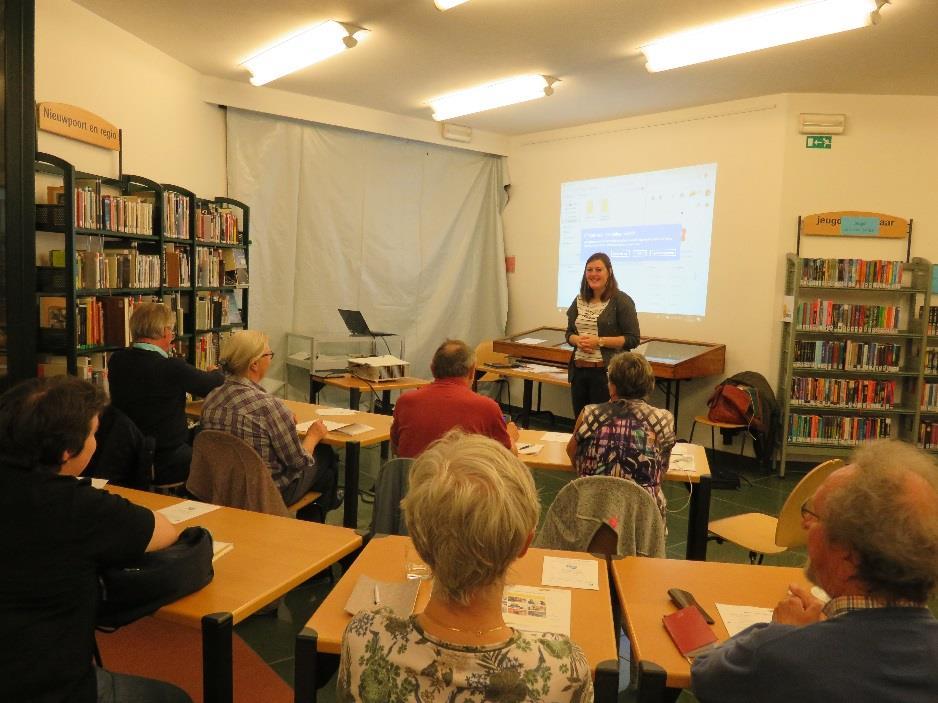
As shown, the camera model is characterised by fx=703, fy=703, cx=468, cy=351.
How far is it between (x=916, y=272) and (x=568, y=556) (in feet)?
15.8

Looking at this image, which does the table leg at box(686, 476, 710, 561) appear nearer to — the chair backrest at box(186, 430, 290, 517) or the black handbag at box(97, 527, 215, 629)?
the chair backrest at box(186, 430, 290, 517)

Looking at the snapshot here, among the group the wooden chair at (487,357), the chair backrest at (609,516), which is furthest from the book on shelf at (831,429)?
the chair backrest at (609,516)

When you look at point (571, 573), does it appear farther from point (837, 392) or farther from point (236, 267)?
point (837, 392)

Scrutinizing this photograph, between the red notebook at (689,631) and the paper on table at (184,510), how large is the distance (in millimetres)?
1489

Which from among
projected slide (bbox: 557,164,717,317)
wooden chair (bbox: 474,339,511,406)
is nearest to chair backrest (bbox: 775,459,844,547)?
projected slide (bbox: 557,164,717,317)

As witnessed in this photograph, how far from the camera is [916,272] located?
5469 millimetres

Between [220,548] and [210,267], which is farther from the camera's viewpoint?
[210,267]

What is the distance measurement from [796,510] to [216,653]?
7.30ft

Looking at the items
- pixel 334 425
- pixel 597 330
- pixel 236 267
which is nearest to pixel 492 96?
pixel 597 330

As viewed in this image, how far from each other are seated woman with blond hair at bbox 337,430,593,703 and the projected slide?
5.42 metres

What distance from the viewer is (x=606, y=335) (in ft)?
15.9

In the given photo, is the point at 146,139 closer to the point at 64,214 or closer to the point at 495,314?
the point at 64,214

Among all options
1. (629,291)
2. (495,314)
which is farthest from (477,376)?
(629,291)

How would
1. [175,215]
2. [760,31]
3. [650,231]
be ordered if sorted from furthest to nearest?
[650,231] → [175,215] → [760,31]
